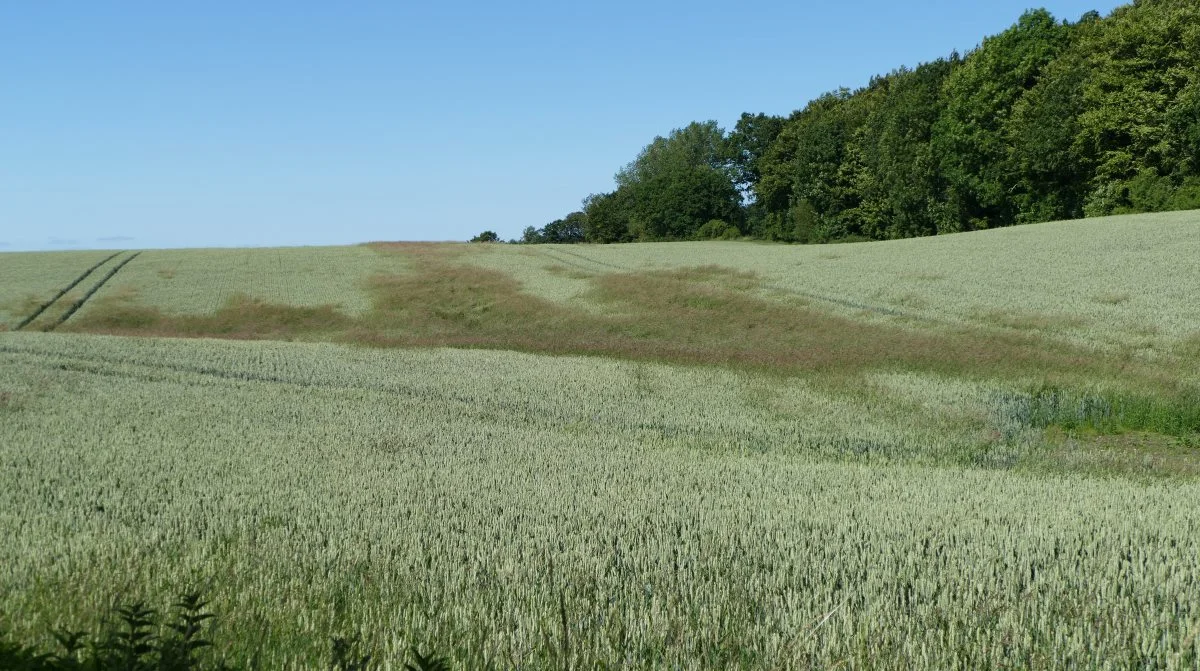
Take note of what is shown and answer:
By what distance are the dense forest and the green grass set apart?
31632mm

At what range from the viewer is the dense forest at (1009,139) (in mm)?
56188

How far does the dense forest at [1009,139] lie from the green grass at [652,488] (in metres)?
31.6

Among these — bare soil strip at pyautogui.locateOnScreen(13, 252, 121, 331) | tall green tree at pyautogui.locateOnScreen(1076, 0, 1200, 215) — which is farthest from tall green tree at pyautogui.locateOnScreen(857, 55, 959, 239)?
bare soil strip at pyautogui.locateOnScreen(13, 252, 121, 331)

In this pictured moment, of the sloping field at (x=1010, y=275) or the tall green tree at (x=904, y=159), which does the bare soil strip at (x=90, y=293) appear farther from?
the tall green tree at (x=904, y=159)

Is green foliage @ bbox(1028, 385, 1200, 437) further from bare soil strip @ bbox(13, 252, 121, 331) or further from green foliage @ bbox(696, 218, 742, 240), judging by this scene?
green foliage @ bbox(696, 218, 742, 240)

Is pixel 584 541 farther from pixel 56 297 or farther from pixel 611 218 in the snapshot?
pixel 611 218

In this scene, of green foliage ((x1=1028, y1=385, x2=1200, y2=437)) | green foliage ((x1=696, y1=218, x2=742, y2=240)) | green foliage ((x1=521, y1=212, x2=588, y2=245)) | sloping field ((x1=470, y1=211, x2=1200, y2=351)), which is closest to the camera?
green foliage ((x1=1028, y1=385, x2=1200, y2=437))

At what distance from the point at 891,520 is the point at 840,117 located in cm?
8322

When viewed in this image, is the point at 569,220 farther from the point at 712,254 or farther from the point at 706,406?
the point at 706,406

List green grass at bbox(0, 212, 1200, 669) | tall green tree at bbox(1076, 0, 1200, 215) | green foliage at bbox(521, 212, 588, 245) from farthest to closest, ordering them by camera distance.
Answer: green foliage at bbox(521, 212, 588, 245)
tall green tree at bbox(1076, 0, 1200, 215)
green grass at bbox(0, 212, 1200, 669)

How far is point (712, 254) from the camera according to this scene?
194 feet

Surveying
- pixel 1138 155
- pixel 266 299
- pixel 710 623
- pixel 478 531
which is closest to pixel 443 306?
pixel 266 299

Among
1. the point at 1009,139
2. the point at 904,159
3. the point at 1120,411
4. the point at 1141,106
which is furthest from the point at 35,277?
the point at 1141,106

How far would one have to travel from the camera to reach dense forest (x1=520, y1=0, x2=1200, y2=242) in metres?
56.2
